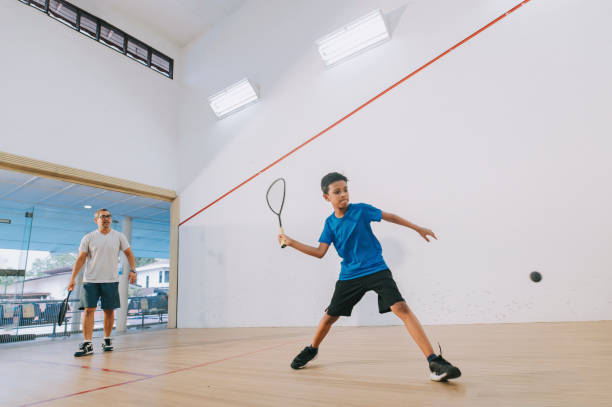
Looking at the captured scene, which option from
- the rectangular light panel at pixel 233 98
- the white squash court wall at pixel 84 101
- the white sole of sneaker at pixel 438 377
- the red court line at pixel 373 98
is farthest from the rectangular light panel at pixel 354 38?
the white sole of sneaker at pixel 438 377

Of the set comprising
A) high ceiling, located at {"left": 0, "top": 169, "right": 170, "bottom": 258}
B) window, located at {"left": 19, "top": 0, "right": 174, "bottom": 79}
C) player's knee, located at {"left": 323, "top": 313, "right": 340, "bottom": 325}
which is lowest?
player's knee, located at {"left": 323, "top": 313, "right": 340, "bottom": 325}

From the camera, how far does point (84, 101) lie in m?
3.83

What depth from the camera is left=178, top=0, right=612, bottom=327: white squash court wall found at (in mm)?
2369

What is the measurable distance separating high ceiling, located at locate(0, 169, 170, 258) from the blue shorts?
→ 1819 millimetres

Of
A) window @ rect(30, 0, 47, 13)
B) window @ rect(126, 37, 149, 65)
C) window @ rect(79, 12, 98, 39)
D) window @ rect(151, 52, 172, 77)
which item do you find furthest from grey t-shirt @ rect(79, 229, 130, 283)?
window @ rect(151, 52, 172, 77)

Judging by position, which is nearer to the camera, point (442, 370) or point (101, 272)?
point (442, 370)

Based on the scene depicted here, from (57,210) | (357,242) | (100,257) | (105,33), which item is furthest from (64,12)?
(357,242)

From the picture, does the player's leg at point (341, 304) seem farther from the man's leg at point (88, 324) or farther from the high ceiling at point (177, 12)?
the high ceiling at point (177, 12)

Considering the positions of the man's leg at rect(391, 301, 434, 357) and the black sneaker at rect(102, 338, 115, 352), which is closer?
the man's leg at rect(391, 301, 434, 357)

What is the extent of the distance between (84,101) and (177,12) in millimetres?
1855

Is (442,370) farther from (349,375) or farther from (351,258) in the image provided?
(351,258)

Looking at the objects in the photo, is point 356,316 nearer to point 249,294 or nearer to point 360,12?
point 249,294

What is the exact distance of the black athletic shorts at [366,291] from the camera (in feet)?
4.05

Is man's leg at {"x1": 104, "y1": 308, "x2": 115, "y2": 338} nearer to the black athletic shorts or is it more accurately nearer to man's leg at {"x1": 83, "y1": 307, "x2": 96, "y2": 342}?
man's leg at {"x1": 83, "y1": 307, "x2": 96, "y2": 342}
